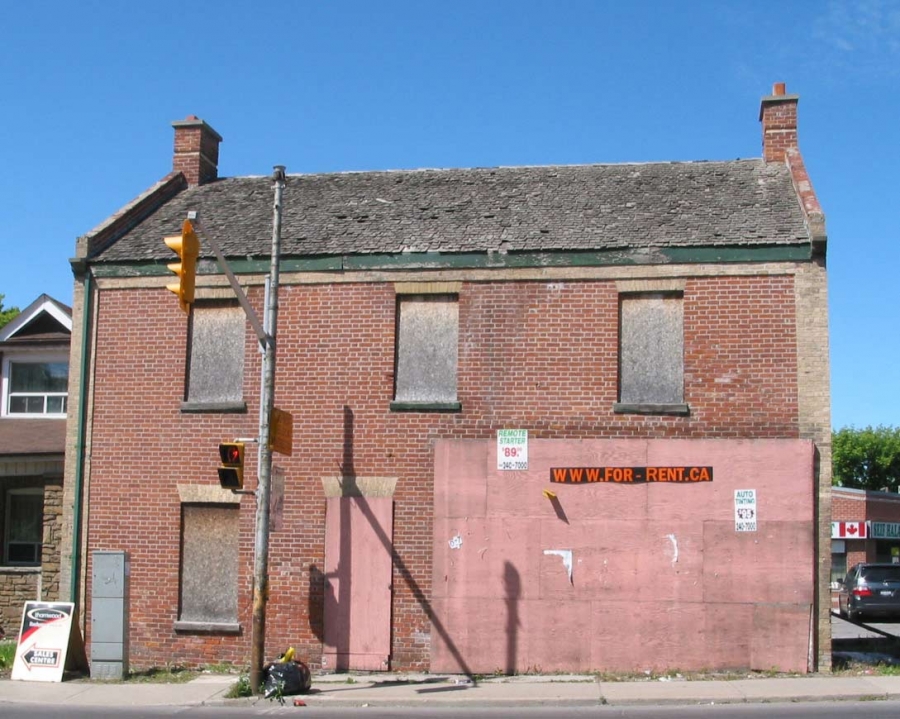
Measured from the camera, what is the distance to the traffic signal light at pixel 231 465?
13.8 meters

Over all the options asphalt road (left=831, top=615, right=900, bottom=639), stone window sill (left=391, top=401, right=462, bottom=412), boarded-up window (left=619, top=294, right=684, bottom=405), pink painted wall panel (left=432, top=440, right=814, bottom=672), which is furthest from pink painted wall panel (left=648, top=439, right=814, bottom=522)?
asphalt road (left=831, top=615, right=900, bottom=639)

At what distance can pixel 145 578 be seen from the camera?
1675 cm

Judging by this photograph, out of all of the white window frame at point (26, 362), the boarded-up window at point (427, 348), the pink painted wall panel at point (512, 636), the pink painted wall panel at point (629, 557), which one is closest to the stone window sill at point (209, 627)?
the pink painted wall panel at point (512, 636)

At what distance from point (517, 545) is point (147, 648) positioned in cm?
595

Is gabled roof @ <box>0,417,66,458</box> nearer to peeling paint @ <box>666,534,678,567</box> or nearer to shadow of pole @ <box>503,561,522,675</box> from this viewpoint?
shadow of pole @ <box>503,561,522,675</box>

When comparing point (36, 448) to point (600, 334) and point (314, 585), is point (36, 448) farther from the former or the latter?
point (600, 334)

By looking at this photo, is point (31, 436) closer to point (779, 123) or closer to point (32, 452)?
point (32, 452)

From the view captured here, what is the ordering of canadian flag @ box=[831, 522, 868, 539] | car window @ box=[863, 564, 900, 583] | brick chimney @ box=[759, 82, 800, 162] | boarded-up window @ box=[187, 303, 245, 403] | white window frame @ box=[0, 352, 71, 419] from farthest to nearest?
canadian flag @ box=[831, 522, 868, 539]
car window @ box=[863, 564, 900, 583]
white window frame @ box=[0, 352, 71, 419]
brick chimney @ box=[759, 82, 800, 162]
boarded-up window @ box=[187, 303, 245, 403]

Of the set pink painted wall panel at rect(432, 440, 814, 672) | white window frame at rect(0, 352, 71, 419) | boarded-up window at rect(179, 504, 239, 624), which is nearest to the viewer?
pink painted wall panel at rect(432, 440, 814, 672)

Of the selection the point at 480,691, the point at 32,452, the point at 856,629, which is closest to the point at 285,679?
the point at 480,691

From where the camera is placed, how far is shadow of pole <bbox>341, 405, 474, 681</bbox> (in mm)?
15672

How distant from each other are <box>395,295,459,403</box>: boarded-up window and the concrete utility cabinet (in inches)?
187

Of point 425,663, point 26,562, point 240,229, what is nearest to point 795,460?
point 425,663

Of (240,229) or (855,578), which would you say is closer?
(240,229)
